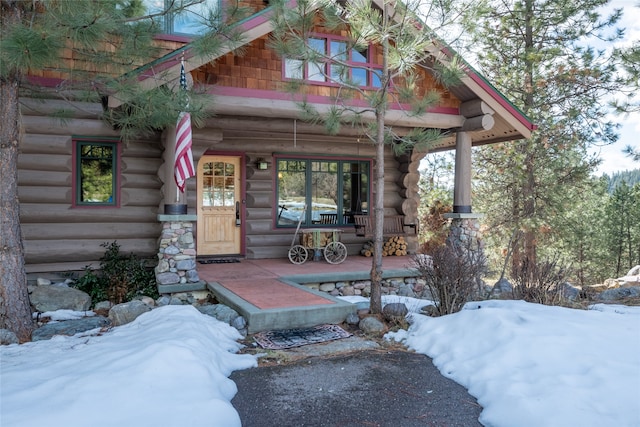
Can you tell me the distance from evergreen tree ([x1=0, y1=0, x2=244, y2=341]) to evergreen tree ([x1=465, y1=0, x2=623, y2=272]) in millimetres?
8386

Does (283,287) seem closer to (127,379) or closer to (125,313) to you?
(125,313)

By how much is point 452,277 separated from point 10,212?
5.02 metres

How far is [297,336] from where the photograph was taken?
5121mm

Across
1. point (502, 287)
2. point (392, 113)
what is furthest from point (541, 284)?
point (392, 113)

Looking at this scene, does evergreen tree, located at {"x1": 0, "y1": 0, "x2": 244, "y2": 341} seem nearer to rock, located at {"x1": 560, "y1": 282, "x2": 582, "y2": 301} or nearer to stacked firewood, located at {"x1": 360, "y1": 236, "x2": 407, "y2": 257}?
rock, located at {"x1": 560, "y1": 282, "x2": 582, "y2": 301}

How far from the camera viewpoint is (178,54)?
6.44 m

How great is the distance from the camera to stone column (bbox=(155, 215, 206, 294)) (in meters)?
6.96

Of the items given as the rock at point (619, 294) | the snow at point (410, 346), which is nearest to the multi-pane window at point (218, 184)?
the snow at point (410, 346)

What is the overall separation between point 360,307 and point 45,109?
18.7ft

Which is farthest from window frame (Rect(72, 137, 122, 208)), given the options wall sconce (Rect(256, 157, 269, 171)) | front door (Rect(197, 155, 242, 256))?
wall sconce (Rect(256, 157, 269, 171))

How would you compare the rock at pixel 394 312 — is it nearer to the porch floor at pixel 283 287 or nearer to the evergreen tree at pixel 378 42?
the evergreen tree at pixel 378 42

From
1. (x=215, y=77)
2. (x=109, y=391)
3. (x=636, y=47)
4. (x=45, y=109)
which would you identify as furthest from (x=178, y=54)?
(x=636, y=47)

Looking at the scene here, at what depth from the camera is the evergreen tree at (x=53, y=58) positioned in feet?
14.0

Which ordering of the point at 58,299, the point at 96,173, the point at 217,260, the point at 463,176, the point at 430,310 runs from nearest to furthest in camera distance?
the point at 430,310
the point at 58,299
the point at 96,173
the point at 463,176
the point at 217,260
